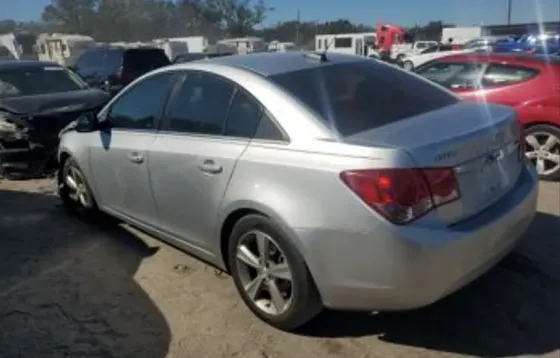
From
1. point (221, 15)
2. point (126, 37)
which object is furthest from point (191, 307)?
point (221, 15)

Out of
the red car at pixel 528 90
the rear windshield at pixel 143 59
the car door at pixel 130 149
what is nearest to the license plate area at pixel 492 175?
the car door at pixel 130 149

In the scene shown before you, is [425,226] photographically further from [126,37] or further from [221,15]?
[221,15]

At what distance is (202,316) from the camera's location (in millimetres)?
3342

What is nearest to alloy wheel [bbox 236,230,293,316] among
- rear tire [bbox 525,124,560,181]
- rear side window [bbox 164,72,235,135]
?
rear side window [bbox 164,72,235,135]

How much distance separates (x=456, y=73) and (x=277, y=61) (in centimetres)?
417

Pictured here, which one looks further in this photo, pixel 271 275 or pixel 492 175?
pixel 271 275

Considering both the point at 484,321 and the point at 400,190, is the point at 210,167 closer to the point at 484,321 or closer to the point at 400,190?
the point at 400,190

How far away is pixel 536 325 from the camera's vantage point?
3.07m

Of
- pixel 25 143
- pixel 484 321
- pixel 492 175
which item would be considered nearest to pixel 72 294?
pixel 484 321

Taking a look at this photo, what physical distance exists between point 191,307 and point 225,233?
571 millimetres

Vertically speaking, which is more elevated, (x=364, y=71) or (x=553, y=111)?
(x=364, y=71)

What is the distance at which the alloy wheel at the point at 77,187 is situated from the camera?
482cm

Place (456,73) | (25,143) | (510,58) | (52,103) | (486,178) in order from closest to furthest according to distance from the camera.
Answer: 1. (486,178)
2. (25,143)
3. (510,58)
4. (52,103)
5. (456,73)

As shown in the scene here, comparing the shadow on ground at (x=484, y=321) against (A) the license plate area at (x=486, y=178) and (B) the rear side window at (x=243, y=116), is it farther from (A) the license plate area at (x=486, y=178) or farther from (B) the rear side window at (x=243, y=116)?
(B) the rear side window at (x=243, y=116)
